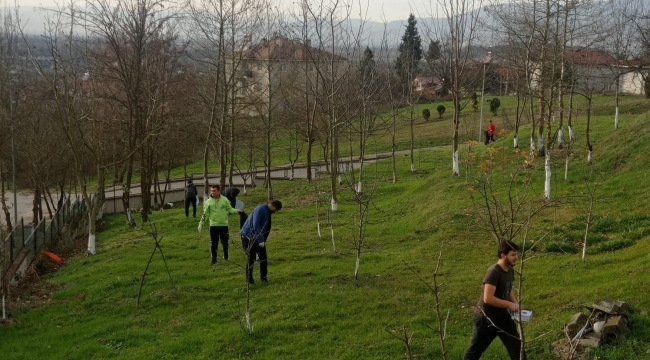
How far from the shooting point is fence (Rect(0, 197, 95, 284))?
14.6 m

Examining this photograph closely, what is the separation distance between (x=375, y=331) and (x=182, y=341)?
2879 mm

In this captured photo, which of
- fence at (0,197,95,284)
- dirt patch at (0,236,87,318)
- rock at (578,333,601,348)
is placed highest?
rock at (578,333,601,348)

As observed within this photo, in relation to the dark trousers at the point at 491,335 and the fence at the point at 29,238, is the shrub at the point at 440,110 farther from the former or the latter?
the dark trousers at the point at 491,335

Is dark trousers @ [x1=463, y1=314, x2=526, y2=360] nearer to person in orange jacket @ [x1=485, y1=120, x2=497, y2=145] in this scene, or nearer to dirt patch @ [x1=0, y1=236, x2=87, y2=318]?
dirt patch @ [x1=0, y1=236, x2=87, y2=318]

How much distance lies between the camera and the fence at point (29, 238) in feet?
48.0

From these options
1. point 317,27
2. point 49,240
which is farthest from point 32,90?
point 317,27

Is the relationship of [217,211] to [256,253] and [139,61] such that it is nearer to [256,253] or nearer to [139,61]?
[256,253]

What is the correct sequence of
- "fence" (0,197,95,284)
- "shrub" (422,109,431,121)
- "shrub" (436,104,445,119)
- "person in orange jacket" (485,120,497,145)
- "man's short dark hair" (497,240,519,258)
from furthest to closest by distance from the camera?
"shrub" (422,109,431,121), "shrub" (436,104,445,119), "person in orange jacket" (485,120,497,145), "fence" (0,197,95,284), "man's short dark hair" (497,240,519,258)

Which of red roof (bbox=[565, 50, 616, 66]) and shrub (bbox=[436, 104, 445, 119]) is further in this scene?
shrub (bbox=[436, 104, 445, 119])

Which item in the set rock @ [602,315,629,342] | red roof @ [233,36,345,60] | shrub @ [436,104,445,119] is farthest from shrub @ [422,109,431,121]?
rock @ [602,315,629,342]

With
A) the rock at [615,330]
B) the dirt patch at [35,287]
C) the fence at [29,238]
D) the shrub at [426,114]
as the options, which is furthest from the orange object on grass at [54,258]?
the shrub at [426,114]

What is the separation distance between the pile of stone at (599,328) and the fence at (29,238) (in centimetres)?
1002

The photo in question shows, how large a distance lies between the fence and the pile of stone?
32.9 feet

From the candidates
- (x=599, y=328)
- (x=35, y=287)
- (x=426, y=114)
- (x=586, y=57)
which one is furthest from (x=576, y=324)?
(x=426, y=114)
